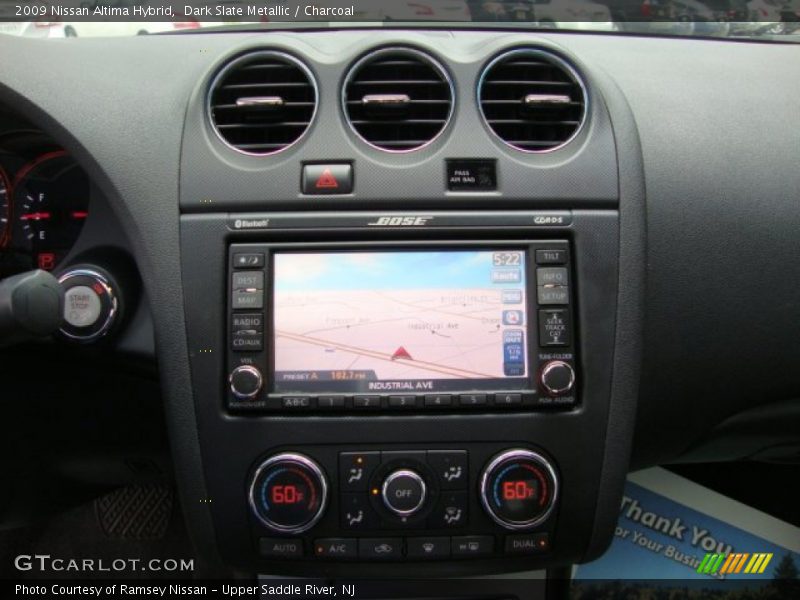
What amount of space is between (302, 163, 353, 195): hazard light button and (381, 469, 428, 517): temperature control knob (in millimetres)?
435

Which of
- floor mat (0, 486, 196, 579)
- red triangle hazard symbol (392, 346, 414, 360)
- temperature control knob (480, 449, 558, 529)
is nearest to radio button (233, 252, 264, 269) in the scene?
red triangle hazard symbol (392, 346, 414, 360)

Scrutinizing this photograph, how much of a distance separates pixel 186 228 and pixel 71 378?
0.45 m

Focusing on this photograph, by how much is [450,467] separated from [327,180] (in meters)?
0.47

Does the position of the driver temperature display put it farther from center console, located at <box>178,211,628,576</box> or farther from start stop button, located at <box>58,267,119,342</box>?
start stop button, located at <box>58,267,119,342</box>

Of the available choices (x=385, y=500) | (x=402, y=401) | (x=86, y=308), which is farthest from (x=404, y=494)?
(x=86, y=308)

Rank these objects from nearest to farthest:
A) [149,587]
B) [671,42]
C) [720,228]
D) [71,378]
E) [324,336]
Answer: [324,336], [720,228], [71,378], [671,42], [149,587]

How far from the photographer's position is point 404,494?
1.11 m

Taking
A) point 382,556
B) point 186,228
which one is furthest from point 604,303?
point 186,228

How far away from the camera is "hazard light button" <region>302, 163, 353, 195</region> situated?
1.12 meters

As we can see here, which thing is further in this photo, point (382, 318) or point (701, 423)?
point (701, 423)

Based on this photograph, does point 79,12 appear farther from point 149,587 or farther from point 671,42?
point 149,587

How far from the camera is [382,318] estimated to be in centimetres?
111

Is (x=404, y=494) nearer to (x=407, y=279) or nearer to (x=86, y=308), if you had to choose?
(x=407, y=279)

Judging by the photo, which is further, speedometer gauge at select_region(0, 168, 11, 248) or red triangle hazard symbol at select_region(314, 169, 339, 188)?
speedometer gauge at select_region(0, 168, 11, 248)
